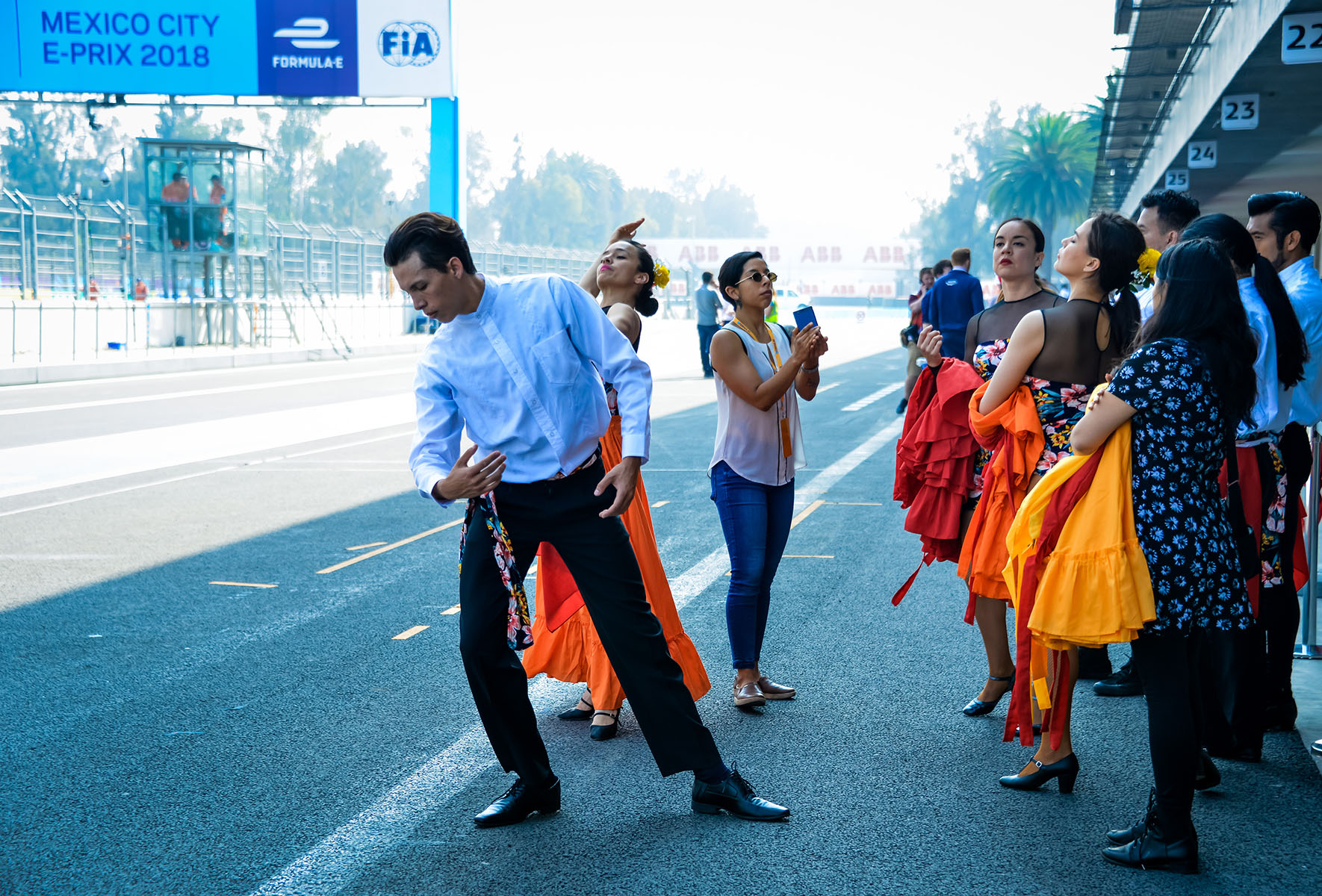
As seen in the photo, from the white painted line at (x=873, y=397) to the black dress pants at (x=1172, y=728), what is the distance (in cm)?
1403

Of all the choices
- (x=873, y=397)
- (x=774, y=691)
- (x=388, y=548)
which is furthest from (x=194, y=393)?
(x=774, y=691)

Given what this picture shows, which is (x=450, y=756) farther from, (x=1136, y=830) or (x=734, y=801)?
(x=1136, y=830)

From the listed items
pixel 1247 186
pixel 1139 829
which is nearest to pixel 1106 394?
pixel 1139 829

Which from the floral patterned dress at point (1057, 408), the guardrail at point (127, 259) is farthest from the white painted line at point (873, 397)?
the guardrail at point (127, 259)

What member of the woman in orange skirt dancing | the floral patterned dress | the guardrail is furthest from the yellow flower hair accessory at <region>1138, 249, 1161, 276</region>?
the guardrail

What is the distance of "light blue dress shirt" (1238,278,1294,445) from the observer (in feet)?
14.2

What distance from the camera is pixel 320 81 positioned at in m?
30.7

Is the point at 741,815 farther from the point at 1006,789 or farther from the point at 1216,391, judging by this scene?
the point at 1216,391

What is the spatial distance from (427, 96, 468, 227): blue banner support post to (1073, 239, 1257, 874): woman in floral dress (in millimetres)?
29713

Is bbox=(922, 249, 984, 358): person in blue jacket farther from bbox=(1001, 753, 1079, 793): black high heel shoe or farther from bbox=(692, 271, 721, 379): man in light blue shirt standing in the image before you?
bbox=(692, 271, 721, 379): man in light blue shirt standing

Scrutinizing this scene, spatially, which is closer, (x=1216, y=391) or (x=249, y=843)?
(x=1216, y=391)

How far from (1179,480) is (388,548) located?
5743 mm

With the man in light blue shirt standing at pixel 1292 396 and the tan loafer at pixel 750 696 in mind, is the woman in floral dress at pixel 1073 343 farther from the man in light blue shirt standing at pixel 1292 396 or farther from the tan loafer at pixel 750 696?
→ the tan loafer at pixel 750 696

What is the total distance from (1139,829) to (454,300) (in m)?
2.51
